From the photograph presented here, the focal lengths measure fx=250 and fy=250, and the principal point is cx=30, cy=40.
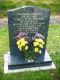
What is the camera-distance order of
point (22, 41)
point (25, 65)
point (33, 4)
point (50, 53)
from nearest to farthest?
point (22, 41) < point (25, 65) < point (50, 53) < point (33, 4)

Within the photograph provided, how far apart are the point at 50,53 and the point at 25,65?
1089 mm

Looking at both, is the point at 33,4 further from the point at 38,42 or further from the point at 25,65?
the point at 25,65

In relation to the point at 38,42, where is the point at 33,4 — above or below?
below

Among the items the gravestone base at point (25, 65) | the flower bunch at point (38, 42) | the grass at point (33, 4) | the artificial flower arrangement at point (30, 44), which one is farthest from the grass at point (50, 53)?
the grass at point (33, 4)

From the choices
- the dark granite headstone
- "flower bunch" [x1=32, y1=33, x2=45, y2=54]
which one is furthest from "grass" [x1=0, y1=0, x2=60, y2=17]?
"flower bunch" [x1=32, y1=33, x2=45, y2=54]

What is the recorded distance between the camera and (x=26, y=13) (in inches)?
224

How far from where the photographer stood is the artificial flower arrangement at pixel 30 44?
5.77 meters

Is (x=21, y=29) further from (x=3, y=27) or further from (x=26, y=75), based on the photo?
(x=3, y=27)

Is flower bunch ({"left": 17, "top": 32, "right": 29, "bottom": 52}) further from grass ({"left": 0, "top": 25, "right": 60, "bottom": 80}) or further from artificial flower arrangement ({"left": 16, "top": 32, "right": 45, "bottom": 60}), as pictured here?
grass ({"left": 0, "top": 25, "right": 60, "bottom": 80})

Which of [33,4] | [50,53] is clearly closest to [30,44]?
[50,53]

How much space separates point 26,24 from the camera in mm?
5801

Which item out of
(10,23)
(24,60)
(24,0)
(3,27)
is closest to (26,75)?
(24,60)

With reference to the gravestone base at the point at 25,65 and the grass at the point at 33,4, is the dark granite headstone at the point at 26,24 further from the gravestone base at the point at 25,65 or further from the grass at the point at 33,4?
the grass at the point at 33,4

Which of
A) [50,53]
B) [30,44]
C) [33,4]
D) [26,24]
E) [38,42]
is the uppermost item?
[26,24]
